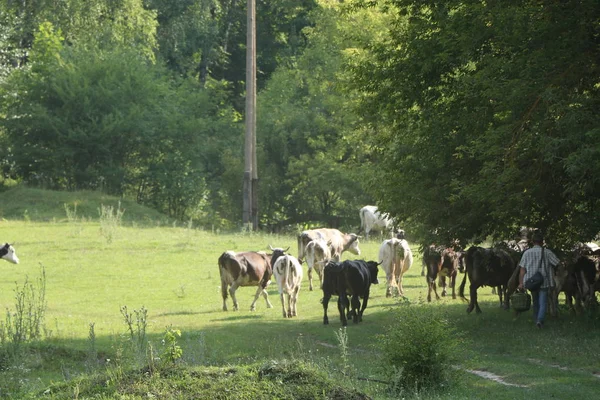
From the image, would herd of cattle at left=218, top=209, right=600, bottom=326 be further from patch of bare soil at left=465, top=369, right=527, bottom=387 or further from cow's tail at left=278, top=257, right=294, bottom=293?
patch of bare soil at left=465, top=369, right=527, bottom=387

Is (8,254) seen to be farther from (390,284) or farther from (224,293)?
(390,284)

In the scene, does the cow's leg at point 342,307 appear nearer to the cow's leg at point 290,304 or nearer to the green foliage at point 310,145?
the cow's leg at point 290,304

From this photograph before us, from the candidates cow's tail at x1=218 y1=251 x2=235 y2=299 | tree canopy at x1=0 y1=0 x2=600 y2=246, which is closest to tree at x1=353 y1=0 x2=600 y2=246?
tree canopy at x1=0 y1=0 x2=600 y2=246

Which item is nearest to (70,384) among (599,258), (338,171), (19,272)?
(599,258)

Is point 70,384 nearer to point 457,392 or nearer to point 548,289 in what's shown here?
point 457,392

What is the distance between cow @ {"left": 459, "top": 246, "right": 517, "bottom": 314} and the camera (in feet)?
75.8

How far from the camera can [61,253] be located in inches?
1340

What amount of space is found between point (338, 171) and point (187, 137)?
A: 890 centimetres

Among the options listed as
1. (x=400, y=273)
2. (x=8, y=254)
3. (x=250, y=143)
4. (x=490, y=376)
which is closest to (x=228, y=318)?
(x=400, y=273)

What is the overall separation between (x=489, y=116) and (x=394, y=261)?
7848 mm

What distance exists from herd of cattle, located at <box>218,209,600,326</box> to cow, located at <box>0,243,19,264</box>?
7.30 meters

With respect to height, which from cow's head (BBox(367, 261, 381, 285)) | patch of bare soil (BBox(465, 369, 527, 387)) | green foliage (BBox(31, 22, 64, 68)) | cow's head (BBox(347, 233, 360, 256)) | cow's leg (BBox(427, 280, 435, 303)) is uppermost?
green foliage (BBox(31, 22, 64, 68))

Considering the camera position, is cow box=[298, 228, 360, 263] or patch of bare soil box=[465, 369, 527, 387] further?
cow box=[298, 228, 360, 263]

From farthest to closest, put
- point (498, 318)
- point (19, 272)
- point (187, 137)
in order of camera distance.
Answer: point (187, 137), point (19, 272), point (498, 318)
